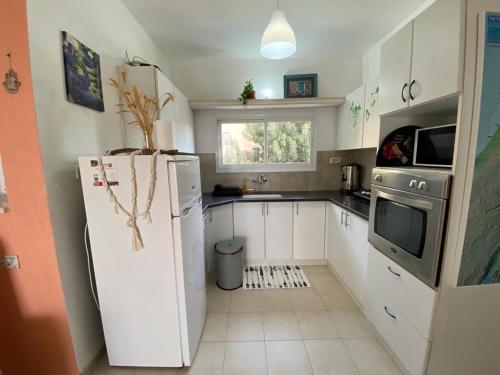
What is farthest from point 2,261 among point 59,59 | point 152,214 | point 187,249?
point 59,59

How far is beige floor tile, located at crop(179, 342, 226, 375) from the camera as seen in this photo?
1.39m

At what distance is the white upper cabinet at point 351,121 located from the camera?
7.45 ft

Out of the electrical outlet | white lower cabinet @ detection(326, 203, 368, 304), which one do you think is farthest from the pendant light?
the electrical outlet

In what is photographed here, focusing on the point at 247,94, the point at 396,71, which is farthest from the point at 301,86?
the point at 396,71

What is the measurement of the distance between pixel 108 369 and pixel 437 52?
270 centimetres

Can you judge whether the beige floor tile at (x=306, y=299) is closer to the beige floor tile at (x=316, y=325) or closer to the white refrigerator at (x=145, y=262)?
the beige floor tile at (x=316, y=325)

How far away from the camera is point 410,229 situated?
1.25m

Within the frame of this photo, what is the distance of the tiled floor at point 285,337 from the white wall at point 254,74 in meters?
2.47

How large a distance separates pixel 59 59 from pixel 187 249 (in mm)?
1304

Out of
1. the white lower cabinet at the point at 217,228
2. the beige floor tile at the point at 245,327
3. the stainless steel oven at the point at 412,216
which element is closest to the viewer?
the stainless steel oven at the point at 412,216

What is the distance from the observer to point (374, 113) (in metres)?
2.02

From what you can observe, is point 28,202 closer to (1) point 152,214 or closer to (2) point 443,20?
(1) point 152,214

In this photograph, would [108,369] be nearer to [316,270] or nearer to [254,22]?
[316,270]

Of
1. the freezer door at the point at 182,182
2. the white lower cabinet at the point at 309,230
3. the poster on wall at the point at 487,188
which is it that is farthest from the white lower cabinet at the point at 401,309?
the freezer door at the point at 182,182
